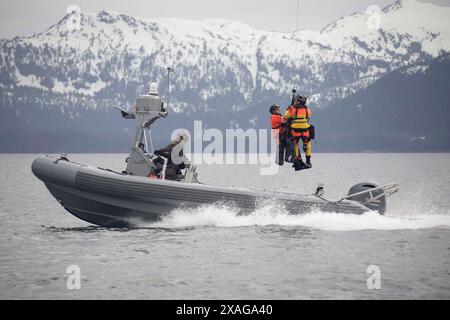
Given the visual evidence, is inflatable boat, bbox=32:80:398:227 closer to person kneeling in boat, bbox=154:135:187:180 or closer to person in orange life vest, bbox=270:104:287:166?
person kneeling in boat, bbox=154:135:187:180

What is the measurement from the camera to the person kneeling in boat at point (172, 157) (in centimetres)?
1898

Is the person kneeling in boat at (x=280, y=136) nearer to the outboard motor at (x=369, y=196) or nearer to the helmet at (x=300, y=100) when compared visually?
the helmet at (x=300, y=100)

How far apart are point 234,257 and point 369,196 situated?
18.1ft

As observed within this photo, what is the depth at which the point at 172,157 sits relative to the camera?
19109 millimetres

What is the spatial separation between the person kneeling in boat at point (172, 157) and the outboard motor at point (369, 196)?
4812 mm

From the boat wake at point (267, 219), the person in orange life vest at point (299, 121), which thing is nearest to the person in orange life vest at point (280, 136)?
the person in orange life vest at point (299, 121)

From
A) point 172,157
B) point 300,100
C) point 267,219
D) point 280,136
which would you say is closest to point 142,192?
point 172,157

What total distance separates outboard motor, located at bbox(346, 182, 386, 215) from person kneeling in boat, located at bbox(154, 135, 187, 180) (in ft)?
15.8

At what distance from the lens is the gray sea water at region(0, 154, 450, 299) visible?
43.5ft

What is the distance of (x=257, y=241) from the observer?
18.2 meters

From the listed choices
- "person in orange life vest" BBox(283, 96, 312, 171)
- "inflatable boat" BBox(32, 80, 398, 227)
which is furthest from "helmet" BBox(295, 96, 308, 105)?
"inflatable boat" BBox(32, 80, 398, 227)

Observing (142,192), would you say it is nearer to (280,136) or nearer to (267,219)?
(267,219)
